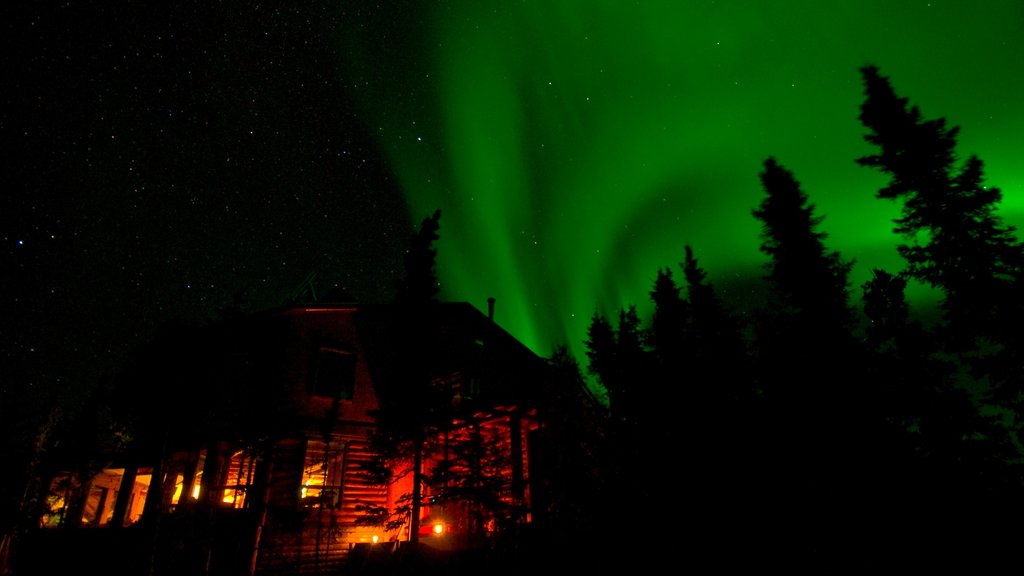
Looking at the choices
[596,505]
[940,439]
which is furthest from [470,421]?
[940,439]

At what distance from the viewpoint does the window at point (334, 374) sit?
20297mm

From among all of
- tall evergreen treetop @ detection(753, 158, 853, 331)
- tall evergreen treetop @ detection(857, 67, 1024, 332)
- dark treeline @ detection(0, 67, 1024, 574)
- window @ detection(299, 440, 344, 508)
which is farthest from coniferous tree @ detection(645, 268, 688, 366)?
window @ detection(299, 440, 344, 508)

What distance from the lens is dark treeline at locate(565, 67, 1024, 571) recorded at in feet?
25.5

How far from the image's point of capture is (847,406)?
16906 millimetres

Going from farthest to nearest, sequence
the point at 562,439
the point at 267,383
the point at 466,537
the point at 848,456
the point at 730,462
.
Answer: the point at 267,383
the point at 466,537
the point at 848,456
the point at 562,439
the point at 730,462

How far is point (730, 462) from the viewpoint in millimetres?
7891

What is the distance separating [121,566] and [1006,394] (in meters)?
29.1

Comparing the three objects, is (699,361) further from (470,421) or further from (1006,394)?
(1006,394)

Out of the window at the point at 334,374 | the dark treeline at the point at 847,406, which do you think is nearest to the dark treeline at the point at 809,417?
the dark treeline at the point at 847,406

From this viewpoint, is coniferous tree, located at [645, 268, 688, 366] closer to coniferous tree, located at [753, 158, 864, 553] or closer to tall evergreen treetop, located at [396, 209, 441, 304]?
coniferous tree, located at [753, 158, 864, 553]

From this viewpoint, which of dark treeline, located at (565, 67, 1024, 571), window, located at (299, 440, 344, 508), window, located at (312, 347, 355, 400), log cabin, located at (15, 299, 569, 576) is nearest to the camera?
dark treeline, located at (565, 67, 1024, 571)

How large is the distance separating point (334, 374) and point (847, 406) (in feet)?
62.8

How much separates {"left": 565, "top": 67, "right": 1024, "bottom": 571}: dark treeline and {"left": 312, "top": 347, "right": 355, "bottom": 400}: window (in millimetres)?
12442

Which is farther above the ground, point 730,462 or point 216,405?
point 216,405
